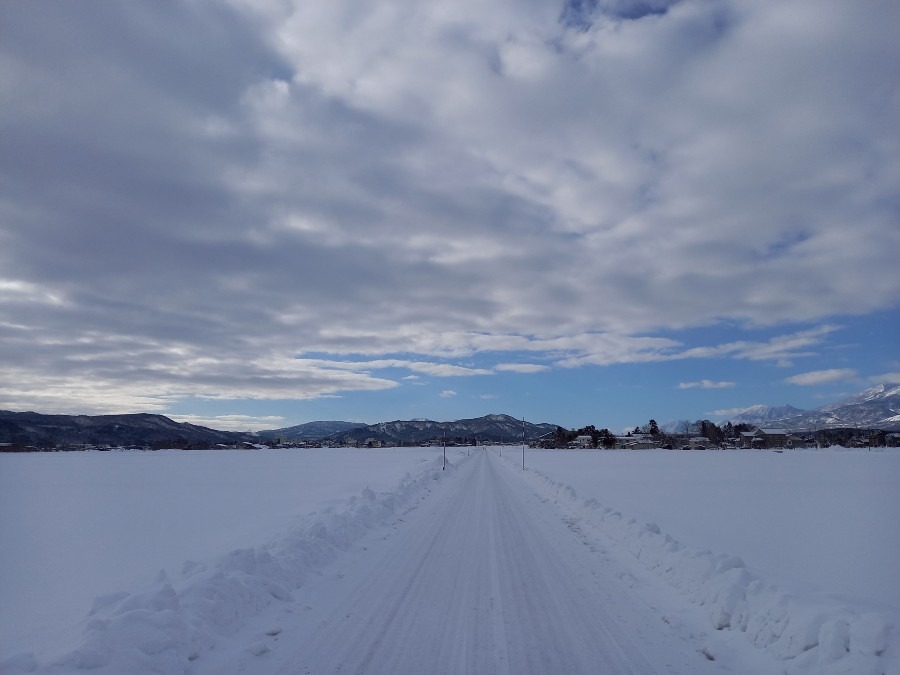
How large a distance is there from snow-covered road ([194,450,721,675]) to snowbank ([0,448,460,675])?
27 centimetres

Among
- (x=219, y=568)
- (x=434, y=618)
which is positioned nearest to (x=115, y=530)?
(x=219, y=568)

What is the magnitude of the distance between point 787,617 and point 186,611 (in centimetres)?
694

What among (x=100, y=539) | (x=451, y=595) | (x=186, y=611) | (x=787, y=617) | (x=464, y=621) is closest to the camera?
(x=787, y=617)

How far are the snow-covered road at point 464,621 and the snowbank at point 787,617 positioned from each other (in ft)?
2.63

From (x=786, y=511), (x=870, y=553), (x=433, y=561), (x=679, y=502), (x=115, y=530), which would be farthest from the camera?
(x=679, y=502)

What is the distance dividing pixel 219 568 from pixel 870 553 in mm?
13280

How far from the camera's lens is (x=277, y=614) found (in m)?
7.30

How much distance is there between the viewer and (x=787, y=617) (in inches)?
253

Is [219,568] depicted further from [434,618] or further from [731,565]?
[731,565]

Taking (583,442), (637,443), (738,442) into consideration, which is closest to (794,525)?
(637,443)

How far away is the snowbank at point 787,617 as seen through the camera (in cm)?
543

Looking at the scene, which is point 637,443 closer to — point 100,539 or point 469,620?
point 100,539

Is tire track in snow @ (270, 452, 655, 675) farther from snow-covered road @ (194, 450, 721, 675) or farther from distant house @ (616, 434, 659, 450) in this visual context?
distant house @ (616, 434, 659, 450)

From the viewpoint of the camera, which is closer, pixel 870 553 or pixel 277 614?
pixel 277 614
